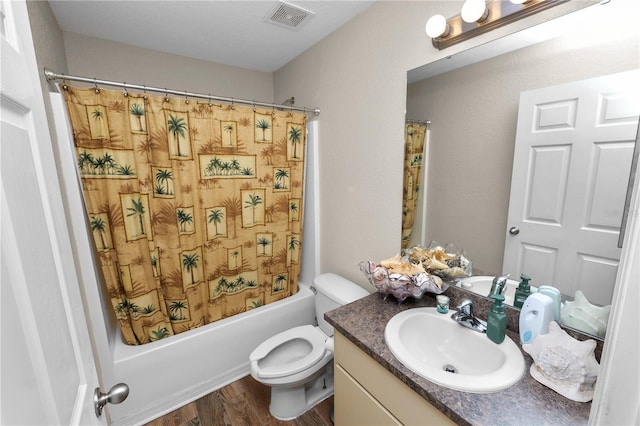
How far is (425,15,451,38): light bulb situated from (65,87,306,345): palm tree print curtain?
101cm

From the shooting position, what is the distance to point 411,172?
1.36 m

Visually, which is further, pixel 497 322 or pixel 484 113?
pixel 484 113

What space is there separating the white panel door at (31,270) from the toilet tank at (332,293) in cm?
121

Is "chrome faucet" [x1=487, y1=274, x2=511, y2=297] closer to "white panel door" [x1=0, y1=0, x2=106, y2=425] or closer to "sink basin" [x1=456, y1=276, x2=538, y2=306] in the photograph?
"sink basin" [x1=456, y1=276, x2=538, y2=306]

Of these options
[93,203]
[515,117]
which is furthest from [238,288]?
[515,117]

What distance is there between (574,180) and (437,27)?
0.78 meters

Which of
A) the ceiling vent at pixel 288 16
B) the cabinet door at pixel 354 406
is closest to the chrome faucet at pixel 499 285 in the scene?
the cabinet door at pixel 354 406

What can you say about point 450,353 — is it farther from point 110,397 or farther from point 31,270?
point 31,270

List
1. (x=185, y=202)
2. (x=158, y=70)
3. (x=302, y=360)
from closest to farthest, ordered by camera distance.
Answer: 1. (x=302, y=360)
2. (x=185, y=202)
3. (x=158, y=70)

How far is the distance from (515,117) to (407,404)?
3.53 feet

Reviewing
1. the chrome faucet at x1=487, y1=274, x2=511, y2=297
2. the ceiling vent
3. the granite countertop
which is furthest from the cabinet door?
the ceiling vent

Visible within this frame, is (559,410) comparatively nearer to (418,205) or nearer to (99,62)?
(418,205)

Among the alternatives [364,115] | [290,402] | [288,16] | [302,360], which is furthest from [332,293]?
[288,16]

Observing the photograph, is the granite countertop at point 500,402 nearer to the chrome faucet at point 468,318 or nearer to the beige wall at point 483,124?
the chrome faucet at point 468,318
